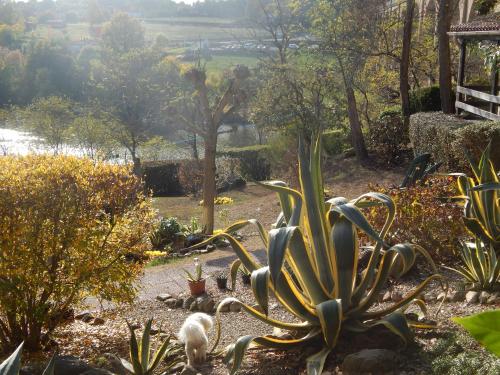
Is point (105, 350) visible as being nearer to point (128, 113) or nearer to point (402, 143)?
point (402, 143)

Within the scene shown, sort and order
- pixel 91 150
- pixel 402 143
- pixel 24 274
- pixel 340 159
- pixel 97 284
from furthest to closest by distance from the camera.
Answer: pixel 91 150 → pixel 340 159 → pixel 402 143 → pixel 97 284 → pixel 24 274

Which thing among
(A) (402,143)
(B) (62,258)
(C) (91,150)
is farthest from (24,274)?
(C) (91,150)

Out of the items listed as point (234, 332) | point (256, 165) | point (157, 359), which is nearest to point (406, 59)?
point (256, 165)

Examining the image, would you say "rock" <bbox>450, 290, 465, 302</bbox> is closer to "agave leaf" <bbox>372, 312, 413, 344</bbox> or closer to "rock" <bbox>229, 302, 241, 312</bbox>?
"agave leaf" <bbox>372, 312, 413, 344</bbox>

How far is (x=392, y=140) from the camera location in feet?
65.1

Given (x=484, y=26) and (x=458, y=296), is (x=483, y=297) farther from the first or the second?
(x=484, y=26)

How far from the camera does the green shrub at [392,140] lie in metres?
19.8

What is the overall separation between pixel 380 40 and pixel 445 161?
11477mm

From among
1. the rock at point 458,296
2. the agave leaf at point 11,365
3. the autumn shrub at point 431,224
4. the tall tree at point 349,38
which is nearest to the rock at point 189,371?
the rock at point 458,296

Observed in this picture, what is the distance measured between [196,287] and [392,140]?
44.3 feet

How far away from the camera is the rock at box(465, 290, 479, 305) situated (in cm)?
491

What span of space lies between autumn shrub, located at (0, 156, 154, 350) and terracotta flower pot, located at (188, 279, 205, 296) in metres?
1.55

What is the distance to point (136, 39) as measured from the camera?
50156mm

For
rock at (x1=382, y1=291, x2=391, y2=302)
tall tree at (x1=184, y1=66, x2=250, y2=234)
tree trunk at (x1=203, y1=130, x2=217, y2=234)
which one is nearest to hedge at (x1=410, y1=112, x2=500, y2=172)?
tall tree at (x1=184, y1=66, x2=250, y2=234)
